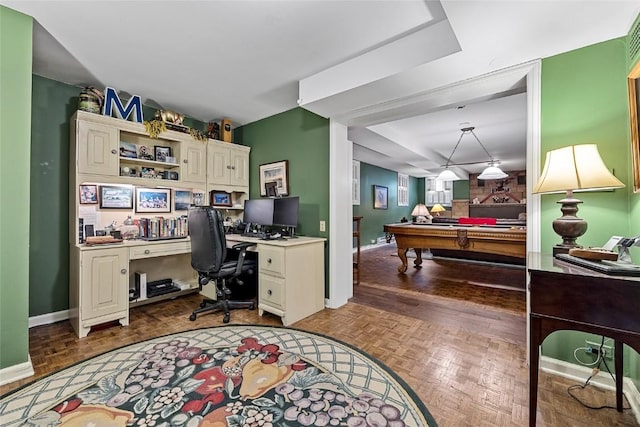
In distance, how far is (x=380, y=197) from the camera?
312 inches

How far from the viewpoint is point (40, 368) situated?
180cm

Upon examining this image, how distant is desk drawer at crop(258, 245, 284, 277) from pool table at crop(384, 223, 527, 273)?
103 inches

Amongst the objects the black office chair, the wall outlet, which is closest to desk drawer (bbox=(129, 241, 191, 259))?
the black office chair

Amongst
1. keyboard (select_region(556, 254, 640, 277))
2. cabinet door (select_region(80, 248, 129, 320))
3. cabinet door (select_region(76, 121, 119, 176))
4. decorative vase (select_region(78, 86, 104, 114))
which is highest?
decorative vase (select_region(78, 86, 104, 114))

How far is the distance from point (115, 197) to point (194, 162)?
91cm

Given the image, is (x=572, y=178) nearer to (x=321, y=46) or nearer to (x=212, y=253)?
(x=321, y=46)

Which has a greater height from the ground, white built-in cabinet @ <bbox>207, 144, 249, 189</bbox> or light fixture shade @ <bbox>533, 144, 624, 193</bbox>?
white built-in cabinet @ <bbox>207, 144, 249, 189</bbox>

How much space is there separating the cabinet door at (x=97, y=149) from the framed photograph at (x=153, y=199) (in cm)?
46

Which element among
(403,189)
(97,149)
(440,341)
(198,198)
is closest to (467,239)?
(440,341)

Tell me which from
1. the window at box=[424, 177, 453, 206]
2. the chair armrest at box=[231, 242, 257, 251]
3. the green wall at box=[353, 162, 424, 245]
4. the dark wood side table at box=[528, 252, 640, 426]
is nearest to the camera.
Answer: the dark wood side table at box=[528, 252, 640, 426]

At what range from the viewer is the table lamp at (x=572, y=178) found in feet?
4.42

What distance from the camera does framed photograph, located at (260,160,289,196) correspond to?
343cm

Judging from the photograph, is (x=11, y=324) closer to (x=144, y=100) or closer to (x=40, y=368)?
(x=40, y=368)

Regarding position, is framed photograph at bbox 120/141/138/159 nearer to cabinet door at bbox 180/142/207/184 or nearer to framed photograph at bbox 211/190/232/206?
cabinet door at bbox 180/142/207/184
